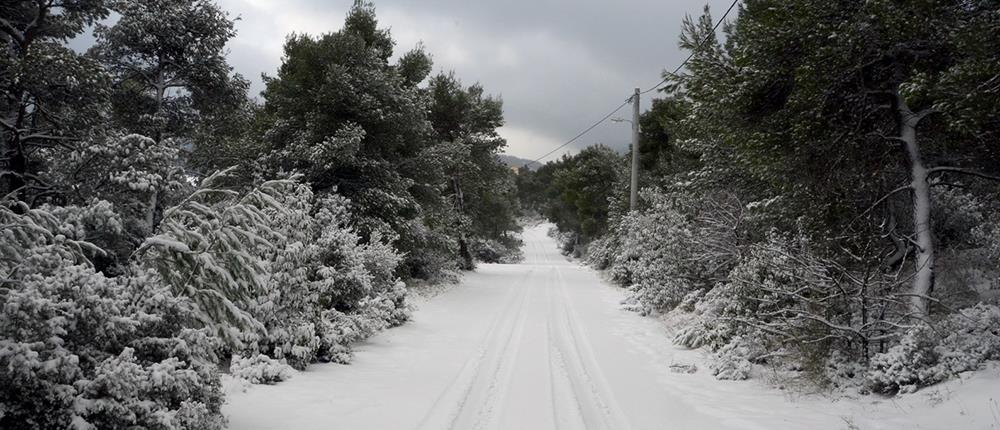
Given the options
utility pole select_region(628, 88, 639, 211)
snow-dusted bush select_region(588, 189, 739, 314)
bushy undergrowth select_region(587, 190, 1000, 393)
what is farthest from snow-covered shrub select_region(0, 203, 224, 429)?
utility pole select_region(628, 88, 639, 211)

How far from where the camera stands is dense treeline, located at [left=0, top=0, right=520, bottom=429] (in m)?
3.75

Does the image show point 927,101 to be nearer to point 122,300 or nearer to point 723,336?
point 723,336

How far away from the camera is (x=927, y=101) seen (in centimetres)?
755

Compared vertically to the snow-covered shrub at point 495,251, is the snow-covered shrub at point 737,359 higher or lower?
lower

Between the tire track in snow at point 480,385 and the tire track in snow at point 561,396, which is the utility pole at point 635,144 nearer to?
the tire track in snow at point 480,385

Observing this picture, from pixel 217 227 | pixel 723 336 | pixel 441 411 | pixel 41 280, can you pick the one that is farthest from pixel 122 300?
pixel 723 336

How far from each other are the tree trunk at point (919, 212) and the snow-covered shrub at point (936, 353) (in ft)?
1.27

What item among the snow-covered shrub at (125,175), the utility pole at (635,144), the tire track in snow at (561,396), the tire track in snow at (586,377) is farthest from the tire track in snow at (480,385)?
the utility pole at (635,144)

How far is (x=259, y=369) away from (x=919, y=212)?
29.9 ft

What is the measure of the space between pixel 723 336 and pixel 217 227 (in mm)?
8148

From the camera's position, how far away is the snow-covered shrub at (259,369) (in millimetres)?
6609

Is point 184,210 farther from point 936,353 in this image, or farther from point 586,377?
point 936,353

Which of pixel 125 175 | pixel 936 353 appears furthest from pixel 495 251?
pixel 936 353

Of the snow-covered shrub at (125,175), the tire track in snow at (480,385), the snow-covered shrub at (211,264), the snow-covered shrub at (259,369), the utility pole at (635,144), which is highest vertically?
the utility pole at (635,144)
